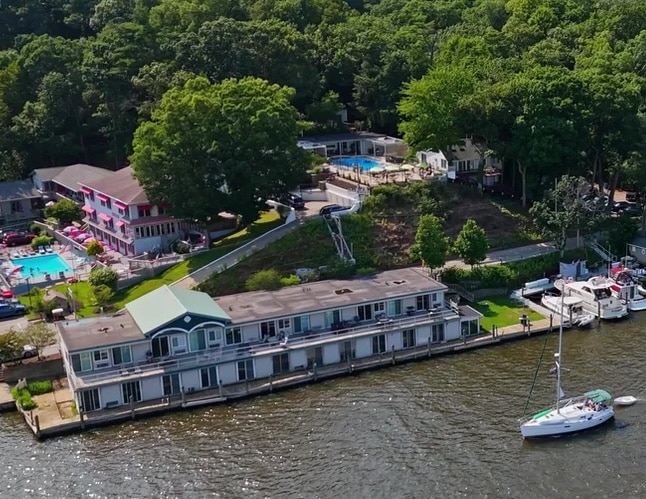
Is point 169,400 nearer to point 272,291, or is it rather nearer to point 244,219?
point 272,291

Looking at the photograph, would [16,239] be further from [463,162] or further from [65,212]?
[463,162]

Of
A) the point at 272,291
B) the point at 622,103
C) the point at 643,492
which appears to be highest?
the point at 622,103

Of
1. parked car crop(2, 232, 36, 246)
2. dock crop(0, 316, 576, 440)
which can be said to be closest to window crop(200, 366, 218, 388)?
dock crop(0, 316, 576, 440)

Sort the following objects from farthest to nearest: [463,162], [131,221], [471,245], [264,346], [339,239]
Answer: [463,162]
[131,221]
[339,239]
[471,245]
[264,346]

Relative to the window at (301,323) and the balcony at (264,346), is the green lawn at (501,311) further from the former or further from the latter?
the window at (301,323)

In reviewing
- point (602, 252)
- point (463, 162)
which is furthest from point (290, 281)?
point (463, 162)

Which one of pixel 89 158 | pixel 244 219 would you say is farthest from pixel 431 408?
pixel 89 158

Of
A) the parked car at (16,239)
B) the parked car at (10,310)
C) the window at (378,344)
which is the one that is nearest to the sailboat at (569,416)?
the window at (378,344)
